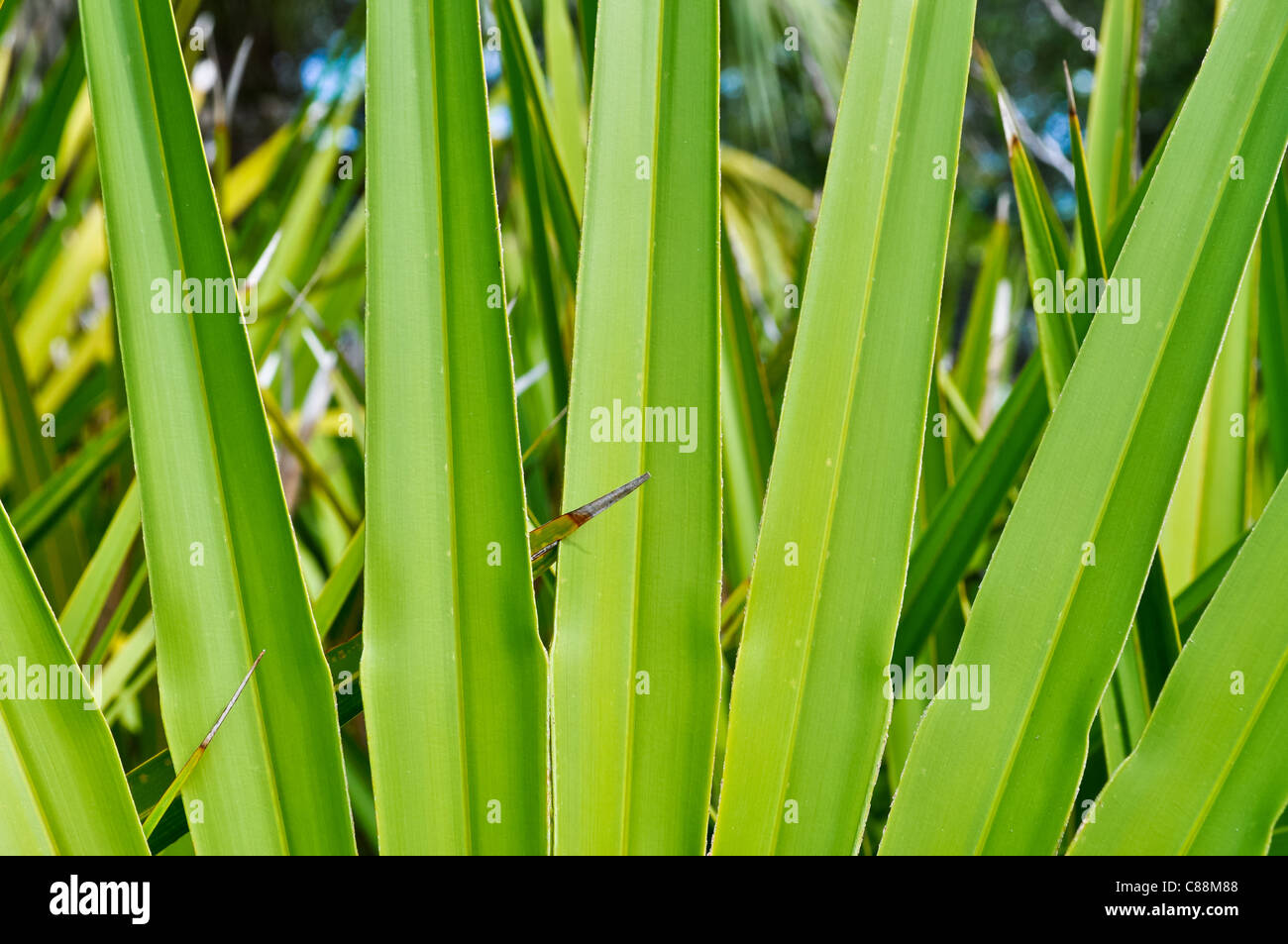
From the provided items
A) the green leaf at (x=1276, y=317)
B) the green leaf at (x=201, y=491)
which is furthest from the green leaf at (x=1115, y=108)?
the green leaf at (x=201, y=491)

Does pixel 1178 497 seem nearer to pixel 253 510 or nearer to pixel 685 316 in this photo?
pixel 685 316

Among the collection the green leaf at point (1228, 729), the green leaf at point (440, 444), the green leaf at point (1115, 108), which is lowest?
the green leaf at point (1228, 729)

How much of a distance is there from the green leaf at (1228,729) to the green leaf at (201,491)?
0.90 ft

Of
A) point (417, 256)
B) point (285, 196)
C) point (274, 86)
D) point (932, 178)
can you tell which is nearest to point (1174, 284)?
point (932, 178)

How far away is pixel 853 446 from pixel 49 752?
279mm

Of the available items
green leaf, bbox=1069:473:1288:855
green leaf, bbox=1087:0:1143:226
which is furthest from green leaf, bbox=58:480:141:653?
green leaf, bbox=1087:0:1143:226

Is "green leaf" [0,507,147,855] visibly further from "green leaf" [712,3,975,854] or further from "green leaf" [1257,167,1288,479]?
"green leaf" [1257,167,1288,479]

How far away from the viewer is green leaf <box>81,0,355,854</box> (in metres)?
0.26

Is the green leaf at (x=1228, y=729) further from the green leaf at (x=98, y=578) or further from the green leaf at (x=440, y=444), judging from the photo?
the green leaf at (x=98, y=578)

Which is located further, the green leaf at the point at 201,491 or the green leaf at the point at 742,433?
the green leaf at the point at 742,433

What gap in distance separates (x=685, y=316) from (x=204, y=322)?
152 millimetres

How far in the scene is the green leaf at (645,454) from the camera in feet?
0.89

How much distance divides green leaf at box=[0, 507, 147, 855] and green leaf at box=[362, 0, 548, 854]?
9 centimetres

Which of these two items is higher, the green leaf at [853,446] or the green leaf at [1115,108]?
the green leaf at [1115,108]
